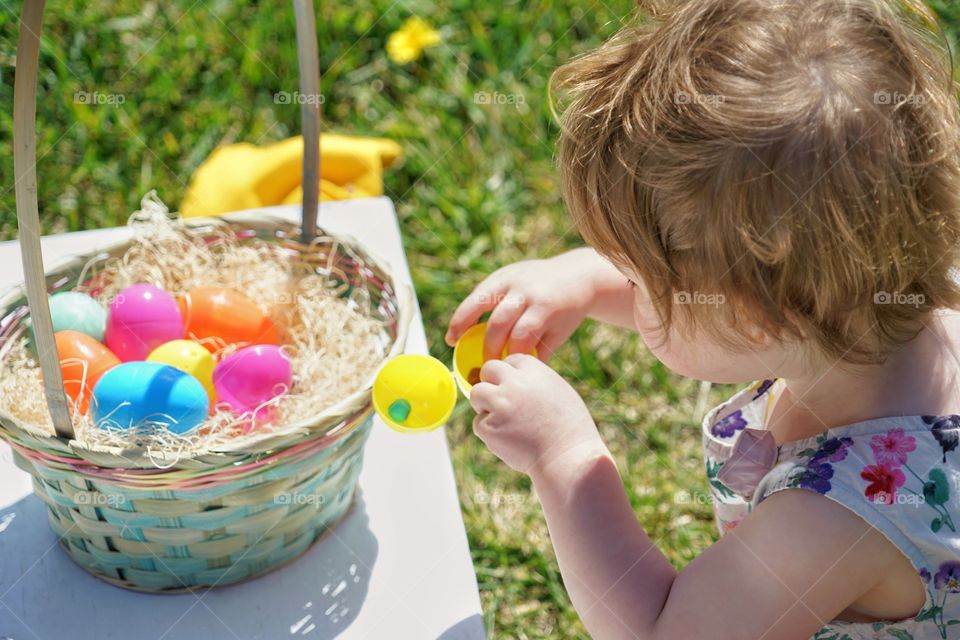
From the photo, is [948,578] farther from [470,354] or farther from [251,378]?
[251,378]

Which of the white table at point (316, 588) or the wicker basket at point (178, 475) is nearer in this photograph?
the wicker basket at point (178, 475)

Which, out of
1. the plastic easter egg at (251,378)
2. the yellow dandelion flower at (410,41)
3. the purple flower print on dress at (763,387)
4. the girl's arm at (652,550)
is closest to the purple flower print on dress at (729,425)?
the purple flower print on dress at (763,387)

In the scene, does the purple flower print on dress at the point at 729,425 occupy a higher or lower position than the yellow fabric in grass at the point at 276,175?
lower

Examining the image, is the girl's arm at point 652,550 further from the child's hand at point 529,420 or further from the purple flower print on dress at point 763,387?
the purple flower print on dress at point 763,387

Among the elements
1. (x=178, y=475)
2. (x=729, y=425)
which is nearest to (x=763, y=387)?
(x=729, y=425)

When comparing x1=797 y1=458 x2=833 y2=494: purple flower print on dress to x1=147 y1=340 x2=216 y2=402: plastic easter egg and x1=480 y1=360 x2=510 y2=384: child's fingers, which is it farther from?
x1=147 y1=340 x2=216 y2=402: plastic easter egg

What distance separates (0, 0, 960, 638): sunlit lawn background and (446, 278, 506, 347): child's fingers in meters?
0.45

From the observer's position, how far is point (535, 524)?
1501 millimetres

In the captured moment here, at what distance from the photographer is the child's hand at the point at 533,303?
1.14 meters

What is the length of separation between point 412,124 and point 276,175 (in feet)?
1.17

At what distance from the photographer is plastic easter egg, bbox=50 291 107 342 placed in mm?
1149

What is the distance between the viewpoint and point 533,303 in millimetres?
1153

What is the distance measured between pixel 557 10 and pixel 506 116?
31 centimetres

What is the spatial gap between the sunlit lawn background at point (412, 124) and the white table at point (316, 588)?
40cm
